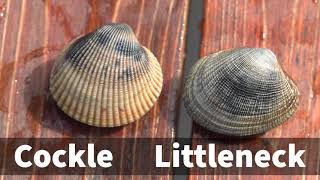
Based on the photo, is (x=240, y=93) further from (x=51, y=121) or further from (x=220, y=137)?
(x=51, y=121)

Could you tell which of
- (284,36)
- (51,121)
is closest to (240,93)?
(284,36)

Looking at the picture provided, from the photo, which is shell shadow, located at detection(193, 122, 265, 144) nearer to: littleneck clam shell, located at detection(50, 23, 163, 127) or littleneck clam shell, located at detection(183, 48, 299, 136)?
littleneck clam shell, located at detection(183, 48, 299, 136)

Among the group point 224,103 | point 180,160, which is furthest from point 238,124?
point 180,160

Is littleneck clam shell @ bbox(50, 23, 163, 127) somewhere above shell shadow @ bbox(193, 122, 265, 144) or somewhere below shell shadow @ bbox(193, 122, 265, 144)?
above

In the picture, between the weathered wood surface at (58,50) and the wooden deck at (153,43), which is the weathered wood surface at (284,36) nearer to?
the wooden deck at (153,43)

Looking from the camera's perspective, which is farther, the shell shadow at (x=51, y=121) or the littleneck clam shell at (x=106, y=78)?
the shell shadow at (x=51, y=121)

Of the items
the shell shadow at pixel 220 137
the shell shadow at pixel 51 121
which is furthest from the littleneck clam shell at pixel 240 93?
the shell shadow at pixel 51 121

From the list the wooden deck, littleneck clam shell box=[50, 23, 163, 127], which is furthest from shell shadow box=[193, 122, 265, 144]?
littleneck clam shell box=[50, 23, 163, 127]
